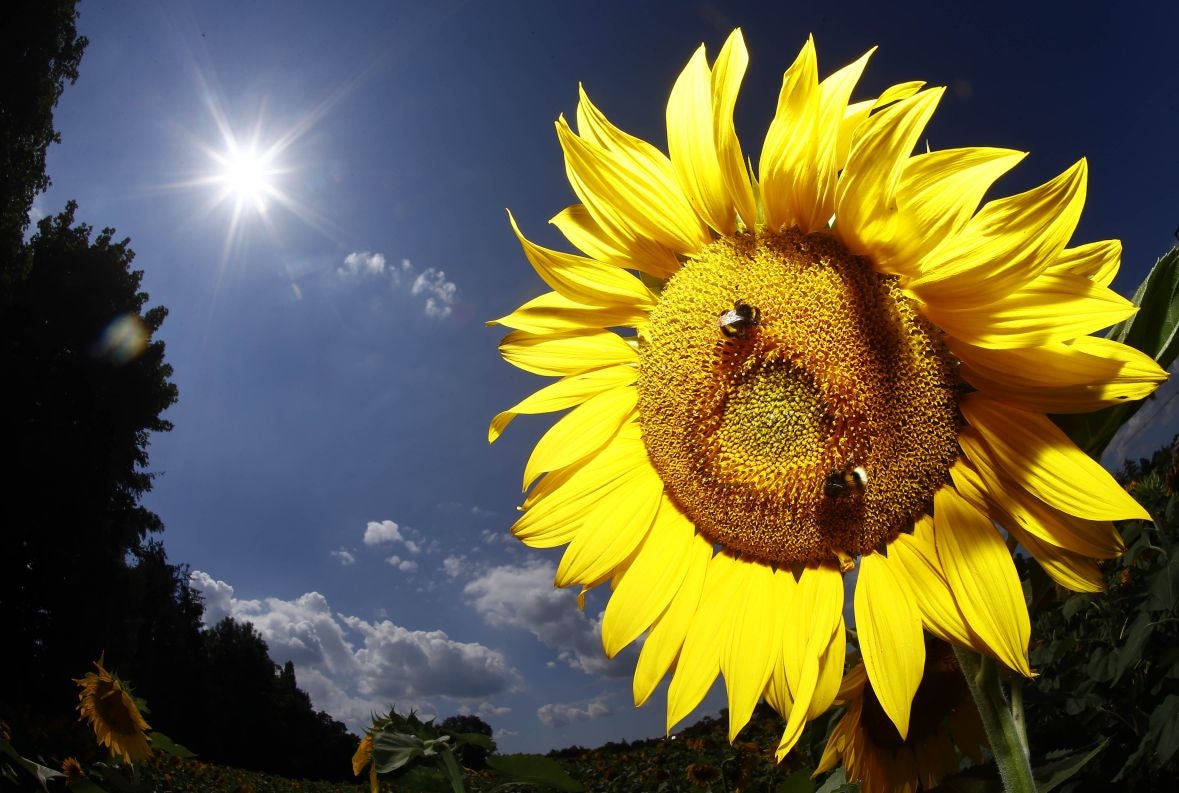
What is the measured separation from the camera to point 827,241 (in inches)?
39.8

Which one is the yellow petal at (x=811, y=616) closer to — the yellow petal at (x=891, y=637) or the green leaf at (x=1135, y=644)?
the yellow petal at (x=891, y=637)

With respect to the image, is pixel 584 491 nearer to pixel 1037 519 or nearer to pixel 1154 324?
pixel 1037 519

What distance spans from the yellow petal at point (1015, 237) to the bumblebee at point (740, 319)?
235 millimetres

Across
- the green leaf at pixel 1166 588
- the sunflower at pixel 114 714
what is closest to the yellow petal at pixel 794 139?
the green leaf at pixel 1166 588

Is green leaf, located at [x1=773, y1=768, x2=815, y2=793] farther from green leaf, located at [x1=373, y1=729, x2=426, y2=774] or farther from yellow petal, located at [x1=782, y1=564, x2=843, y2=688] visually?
green leaf, located at [x1=373, y1=729, x2=426, y2=774]

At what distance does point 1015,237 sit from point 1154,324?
167 millimetres

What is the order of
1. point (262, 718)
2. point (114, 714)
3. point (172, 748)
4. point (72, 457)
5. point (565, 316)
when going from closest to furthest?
1. point (565, 316)
2. point (172, 748)
3. point (114, 714)
4. point (72, 457)
5. point (262, 718)

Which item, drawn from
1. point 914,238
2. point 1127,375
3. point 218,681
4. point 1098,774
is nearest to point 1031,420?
point 1127,375

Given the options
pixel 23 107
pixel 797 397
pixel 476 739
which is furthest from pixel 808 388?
pixel 23 107

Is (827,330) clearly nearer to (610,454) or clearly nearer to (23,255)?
(610,454)

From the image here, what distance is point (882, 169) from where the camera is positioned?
0.86m

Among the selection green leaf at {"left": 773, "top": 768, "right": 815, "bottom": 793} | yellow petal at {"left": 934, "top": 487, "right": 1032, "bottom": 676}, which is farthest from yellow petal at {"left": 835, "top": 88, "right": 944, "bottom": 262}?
green leaf at {"left": 773, "top": 768, "right": 815, "bottom": 793}

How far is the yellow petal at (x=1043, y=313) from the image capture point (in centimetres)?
80

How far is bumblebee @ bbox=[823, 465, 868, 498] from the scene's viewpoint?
0.99 m
